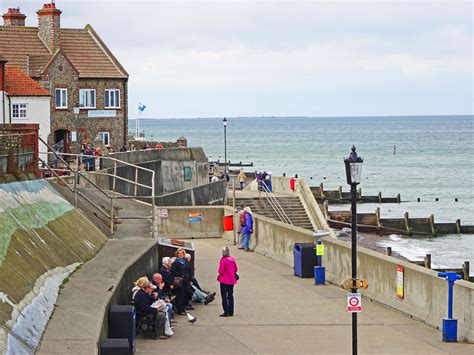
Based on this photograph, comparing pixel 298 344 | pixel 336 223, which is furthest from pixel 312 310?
pixel 336 223

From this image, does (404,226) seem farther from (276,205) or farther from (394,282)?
(394,282)

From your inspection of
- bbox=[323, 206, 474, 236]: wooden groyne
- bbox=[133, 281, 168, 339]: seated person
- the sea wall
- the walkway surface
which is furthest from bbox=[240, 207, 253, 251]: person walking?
bbox=[323, 206, 474, 236]: wooden groyne

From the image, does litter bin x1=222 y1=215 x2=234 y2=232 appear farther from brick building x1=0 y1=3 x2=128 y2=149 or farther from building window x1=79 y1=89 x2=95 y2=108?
building window x1=79 y1=89 x2=95 y2=108

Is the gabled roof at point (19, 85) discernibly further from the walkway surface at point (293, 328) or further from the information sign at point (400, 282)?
the information sign at point (400, 282)

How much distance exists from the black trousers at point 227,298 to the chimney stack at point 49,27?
51.6m

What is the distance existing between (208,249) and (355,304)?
15917mm

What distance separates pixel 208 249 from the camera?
3275 centimetres

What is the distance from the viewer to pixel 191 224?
117 feet

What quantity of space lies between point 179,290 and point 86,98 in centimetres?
5168

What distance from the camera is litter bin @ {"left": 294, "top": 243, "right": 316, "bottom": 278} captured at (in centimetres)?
2644

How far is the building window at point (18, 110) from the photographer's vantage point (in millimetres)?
57416

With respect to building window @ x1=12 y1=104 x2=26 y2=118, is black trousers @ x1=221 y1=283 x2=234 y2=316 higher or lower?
lower

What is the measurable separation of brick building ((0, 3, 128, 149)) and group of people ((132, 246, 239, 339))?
150 ft

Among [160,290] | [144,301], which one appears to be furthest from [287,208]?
[144,301]
